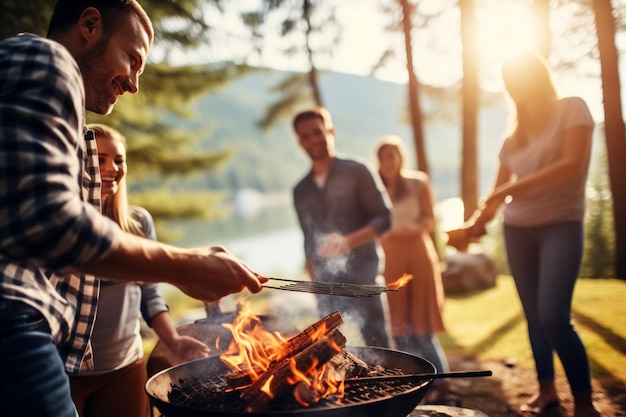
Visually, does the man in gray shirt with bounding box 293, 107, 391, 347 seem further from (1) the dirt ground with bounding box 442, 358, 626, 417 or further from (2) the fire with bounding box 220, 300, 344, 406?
(2) the fire with bounding box 220, 300, 344, 406

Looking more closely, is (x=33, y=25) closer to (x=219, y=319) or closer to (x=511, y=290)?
(x=219, y=319)

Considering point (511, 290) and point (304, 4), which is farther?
point (304, 4)

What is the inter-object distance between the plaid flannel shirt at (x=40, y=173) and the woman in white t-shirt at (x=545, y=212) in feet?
9.91

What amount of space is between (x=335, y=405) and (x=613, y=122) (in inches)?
277

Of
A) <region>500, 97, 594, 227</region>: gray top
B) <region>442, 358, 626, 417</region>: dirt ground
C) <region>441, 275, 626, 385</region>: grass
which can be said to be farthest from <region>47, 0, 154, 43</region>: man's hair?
<region>441, 275, 626, 385</region>: grass

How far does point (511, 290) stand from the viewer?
30.0ft

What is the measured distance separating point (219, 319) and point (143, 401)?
76 cm

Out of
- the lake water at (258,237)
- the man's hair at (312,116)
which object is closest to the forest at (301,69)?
the man's hair at (312,116)

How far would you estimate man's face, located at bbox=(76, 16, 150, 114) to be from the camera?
6.00 feet

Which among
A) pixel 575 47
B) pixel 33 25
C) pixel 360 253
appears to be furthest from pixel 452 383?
pixel 575 47

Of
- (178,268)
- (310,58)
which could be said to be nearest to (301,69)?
(310,58)

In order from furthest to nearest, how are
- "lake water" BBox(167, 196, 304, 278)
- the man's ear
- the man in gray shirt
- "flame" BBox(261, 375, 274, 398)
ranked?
"lake water" BBox(167, 196, 304, 278) < the man in gray shirt < "flame" BBox(261, 375, 274, 398) < the man's ear

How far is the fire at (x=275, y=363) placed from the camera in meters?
2.25

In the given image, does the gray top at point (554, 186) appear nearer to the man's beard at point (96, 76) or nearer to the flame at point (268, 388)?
the flame at point (268, 388)
